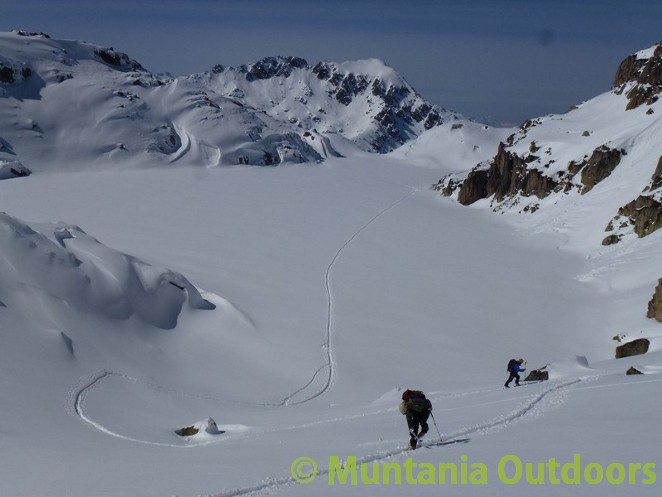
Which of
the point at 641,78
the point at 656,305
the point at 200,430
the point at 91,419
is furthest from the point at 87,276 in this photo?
the point at 641,78

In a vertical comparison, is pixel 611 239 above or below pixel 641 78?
below

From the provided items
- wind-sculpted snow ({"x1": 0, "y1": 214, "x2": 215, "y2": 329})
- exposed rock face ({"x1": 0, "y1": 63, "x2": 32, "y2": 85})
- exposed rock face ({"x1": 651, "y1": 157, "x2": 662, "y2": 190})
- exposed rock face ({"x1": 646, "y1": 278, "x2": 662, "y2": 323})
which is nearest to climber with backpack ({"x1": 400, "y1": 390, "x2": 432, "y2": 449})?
wind-sculpted snow ({"x1": 0, "y1": 214, "x2": 215, "y2": 329})

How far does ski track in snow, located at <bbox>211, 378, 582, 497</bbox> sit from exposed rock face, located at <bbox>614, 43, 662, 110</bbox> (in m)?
67.3

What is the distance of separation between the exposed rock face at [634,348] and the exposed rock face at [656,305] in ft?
20.7

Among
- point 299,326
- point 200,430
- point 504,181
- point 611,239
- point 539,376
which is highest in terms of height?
point 504,181

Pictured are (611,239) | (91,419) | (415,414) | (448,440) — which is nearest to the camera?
(415,414)

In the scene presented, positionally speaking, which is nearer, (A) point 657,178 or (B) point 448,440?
(B) point 448,440

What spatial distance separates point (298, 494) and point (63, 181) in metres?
69.3

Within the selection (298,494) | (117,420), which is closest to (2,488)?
(298,494)

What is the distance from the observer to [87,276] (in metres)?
23.7

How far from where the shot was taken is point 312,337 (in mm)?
27953

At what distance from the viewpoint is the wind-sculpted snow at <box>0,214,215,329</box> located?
72.1 ft

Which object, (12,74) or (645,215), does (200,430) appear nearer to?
(645,215)

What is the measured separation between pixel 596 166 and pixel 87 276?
56.2 m
